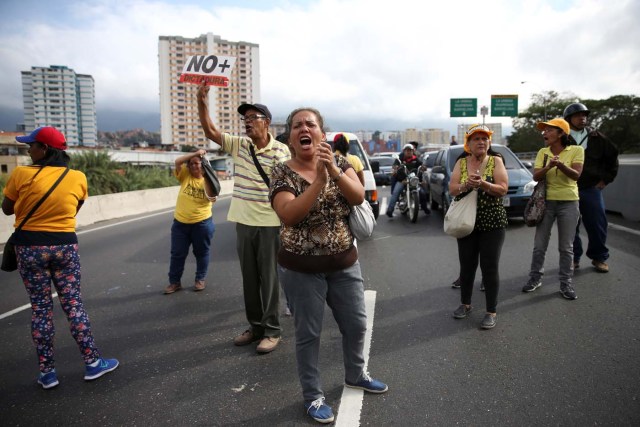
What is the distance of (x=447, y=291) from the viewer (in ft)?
17.3

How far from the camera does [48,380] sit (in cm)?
324

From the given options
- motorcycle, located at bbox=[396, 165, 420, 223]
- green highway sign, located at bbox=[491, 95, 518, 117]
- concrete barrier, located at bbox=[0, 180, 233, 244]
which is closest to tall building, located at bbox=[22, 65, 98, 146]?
green highway sign, located at bbox=[491, 95, 518, 117]

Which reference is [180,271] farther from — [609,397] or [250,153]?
[609,397]

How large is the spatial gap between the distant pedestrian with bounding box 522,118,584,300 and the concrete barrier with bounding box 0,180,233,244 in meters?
9.55

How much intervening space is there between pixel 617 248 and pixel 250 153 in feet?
20.8

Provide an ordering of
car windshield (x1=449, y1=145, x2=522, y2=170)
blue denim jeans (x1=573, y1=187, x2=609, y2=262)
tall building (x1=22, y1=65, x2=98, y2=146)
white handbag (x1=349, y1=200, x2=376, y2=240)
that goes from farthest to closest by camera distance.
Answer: tall building (x1=22, y1=65, x2=98, y2=146) → car windshield (x1=449, y1=145, x2=522, y2=170) → blue denim jeans (x1=573, y1=187, x2=609, y2=262) → white handbag (x1=349, y1=200, x2=376, y2=240)

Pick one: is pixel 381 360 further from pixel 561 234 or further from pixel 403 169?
pixel 403 169

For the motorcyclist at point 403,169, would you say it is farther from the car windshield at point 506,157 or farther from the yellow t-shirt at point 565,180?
the yellow t-shirt at point 565,180

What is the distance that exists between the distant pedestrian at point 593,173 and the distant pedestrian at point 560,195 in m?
0.56

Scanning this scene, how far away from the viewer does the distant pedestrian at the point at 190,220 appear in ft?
17.9

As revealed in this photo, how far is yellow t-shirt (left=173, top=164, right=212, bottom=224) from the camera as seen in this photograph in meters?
5.45

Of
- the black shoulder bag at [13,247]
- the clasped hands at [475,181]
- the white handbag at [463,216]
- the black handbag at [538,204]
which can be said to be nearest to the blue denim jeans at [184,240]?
the black shoulder bag at [13,247]

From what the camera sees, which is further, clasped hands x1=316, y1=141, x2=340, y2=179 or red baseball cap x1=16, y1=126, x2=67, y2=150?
red baseball cap x1=16, y1=126, x2=67, y2=150

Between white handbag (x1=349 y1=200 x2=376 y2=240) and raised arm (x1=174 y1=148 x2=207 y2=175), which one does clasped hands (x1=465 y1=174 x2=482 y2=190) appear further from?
raised arm (x1=174 y1=148 x2=207 y2=175)
